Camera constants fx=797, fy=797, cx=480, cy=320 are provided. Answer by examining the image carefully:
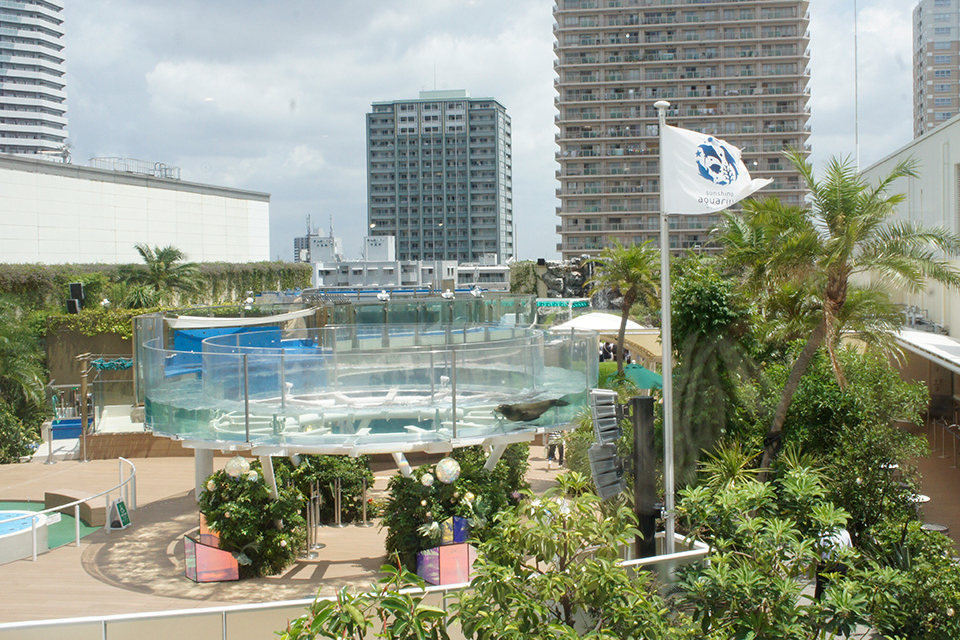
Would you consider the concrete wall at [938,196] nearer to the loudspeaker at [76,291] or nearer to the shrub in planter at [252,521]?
the shrub in planter at [252,521]

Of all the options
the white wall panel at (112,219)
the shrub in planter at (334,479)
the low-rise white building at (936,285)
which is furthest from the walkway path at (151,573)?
the white wall panel at (112,219)

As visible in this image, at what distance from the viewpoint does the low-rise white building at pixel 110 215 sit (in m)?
38.4

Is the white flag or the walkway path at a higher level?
the white flag

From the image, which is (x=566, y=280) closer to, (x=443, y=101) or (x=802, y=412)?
(x=802, y=412)

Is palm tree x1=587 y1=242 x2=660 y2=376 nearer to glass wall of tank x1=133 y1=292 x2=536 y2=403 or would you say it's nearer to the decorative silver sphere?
glass wall of tank x1=133 y1=292 x2=536 y2=403

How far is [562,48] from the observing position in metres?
75.5

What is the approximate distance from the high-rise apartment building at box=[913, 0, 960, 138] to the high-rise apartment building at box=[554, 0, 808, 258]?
62.7 m

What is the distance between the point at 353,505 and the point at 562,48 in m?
67.4

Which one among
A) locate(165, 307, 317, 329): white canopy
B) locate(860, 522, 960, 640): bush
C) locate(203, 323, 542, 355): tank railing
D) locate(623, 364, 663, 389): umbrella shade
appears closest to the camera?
locate(860, 522, 960, 640): bush

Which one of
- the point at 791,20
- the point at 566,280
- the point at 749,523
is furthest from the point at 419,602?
the point at 791,20

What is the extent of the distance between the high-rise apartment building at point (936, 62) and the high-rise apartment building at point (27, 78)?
13069cm

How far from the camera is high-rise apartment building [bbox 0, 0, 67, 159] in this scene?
116250 mm

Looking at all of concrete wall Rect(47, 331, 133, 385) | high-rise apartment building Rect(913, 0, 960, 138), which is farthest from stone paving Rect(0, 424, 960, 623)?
high-rise apartment building Rect(913, 0, 960, 138)

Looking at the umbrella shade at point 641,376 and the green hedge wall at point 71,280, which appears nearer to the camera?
the umbrella shade at point 641,376
